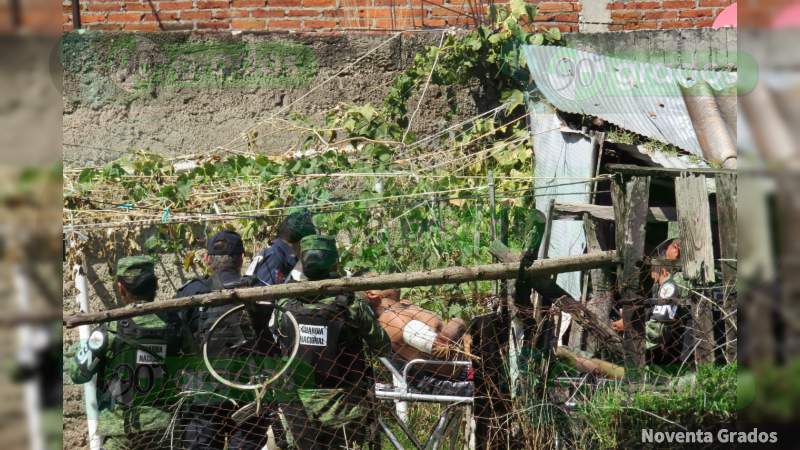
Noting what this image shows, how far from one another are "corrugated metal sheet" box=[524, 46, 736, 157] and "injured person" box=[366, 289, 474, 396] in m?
2.18

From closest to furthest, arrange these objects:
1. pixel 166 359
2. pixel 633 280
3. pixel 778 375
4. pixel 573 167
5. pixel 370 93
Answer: pixel 778 375, pixel 633 280, pixel 166 359, pixel 573 167, pixel 370 93

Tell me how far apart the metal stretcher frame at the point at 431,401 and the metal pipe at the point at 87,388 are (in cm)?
157

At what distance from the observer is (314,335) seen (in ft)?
15.9

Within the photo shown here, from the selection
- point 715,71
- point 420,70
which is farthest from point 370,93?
point 715,71

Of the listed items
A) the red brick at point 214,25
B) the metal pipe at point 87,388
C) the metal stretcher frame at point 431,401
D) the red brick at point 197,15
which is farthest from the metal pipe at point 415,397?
the red brick at point 197,15

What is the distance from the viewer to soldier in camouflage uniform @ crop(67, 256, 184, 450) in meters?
4.99

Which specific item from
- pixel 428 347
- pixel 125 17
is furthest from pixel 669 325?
pixel 125 17

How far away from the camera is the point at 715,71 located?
716cm

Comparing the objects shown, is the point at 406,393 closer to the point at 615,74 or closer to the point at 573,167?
the point at 573,167

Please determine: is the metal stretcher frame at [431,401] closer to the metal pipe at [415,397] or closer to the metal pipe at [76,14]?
Result: the metal pipe at [415,397]

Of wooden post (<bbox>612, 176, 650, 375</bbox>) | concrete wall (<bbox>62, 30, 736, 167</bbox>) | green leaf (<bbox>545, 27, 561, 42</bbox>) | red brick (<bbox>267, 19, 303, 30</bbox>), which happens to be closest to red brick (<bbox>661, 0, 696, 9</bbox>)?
concrete wall (<bbox>62, 30, 736, 167</bbox>)

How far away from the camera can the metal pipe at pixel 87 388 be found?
5409mm

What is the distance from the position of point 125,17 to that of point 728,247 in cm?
529

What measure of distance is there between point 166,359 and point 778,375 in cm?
420
